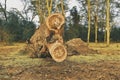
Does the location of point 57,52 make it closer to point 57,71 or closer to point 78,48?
point 57,71

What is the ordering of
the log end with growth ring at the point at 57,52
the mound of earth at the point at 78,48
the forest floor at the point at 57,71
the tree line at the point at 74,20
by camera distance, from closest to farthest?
the forest floor at the point at 57,71 → the log end with growth ring at the point at 57,52 → the mound of earth at the point at 78,48 → the tree line at the point at 74,20

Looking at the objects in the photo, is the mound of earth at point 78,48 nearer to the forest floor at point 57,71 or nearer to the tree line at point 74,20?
the forest floor at point 57,71

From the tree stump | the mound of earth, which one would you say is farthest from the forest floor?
the mound of earth

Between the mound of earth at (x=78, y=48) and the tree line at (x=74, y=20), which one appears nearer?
the mound of earth at (x=78, y=48)

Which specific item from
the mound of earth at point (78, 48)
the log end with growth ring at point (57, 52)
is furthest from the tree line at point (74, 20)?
the log end with growth ring at point (57, 52)

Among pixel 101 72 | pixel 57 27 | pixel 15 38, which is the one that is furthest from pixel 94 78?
pixel 15 38

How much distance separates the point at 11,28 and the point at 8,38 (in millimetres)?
4598

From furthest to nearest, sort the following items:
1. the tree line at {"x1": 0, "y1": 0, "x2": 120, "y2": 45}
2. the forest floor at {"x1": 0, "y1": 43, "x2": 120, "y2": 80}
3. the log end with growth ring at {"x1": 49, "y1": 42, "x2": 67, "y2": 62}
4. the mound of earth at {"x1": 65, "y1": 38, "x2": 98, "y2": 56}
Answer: the tree line at {"x1": 0, "y1": 0, "x2": 120, "y2": 45} < the mound of earth at {"x1": 65, "y1": 38, "x2": 98, "y2": 56} < the log end with growth ring at {"x1": 49, "y1": 42, "x2": 67, "y2": 62} < the forest floor at {"x1": 0, "y1": 43, "x2": 120, "y2": 80}

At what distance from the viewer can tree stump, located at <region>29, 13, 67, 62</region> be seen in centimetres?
1184

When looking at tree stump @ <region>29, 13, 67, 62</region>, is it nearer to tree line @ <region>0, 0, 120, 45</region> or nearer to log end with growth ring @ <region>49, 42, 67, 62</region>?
log end with growth ring @ <region>49, 42, 67, 62</region>

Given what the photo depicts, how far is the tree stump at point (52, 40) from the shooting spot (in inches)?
466

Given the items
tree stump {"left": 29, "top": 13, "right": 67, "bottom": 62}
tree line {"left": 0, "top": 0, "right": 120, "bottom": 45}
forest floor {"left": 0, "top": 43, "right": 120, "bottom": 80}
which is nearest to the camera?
forest floor {"left": 0, "top": 43, "right": 120, "bottom": 80}

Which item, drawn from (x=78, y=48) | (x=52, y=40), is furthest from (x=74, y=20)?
(x=52, y=40)

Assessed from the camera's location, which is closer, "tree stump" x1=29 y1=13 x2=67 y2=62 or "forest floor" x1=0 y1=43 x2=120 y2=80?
"forest floor" x1=0 y1=43 x2=120 y2=80
